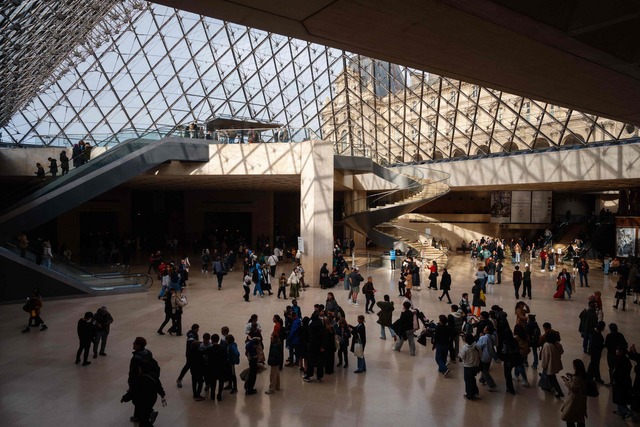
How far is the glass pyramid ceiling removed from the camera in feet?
106

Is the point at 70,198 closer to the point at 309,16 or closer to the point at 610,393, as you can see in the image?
the point at 309,16

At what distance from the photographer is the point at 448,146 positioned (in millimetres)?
36344

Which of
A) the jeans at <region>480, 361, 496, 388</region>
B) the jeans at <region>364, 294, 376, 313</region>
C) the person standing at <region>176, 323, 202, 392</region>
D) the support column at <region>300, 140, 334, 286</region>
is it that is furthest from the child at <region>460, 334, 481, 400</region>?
the support column at <region>300, 140, 334, 286</region>

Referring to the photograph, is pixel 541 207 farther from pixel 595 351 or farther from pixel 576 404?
pixel 576 404

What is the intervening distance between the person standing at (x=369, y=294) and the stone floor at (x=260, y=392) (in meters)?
0.55

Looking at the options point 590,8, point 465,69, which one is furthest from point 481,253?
point 590,8

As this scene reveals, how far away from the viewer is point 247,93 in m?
38.6

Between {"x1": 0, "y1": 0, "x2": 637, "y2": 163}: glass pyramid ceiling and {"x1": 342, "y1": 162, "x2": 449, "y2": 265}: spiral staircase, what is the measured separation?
412 cm

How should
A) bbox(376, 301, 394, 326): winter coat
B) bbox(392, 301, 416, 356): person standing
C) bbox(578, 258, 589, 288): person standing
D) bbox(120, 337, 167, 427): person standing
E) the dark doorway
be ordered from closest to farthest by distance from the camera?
bbox(120, 337, 167, 427): person standing < bbox(392, 301, 416, 356): person standing < bbox(376, 301, 394, 326): winter coat < bbox(578, 258, 589, 288): person standing < the dark doorway

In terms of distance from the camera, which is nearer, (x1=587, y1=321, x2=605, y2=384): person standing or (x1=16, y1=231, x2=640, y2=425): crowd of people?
(x1=16, y1=231, x2=640, y2=425): crowd of people

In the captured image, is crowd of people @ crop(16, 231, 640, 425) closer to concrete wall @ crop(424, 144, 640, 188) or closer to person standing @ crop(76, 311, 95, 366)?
person standing @ crop(76, 311, 95, 366)

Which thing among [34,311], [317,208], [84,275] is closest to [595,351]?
[317,208]

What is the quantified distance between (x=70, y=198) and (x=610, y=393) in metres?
16.4

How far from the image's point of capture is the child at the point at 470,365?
667 cm
